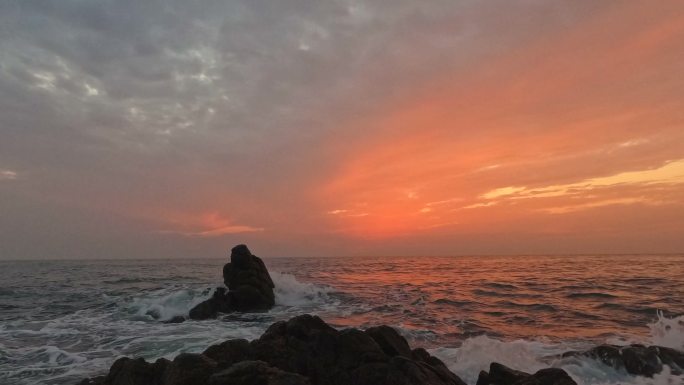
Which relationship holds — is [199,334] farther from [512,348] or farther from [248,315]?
[512,348]

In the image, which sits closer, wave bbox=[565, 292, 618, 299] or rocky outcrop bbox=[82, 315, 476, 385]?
rocky outcrop bbox=[82, 315, 476, 385]

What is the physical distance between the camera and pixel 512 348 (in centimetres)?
1462

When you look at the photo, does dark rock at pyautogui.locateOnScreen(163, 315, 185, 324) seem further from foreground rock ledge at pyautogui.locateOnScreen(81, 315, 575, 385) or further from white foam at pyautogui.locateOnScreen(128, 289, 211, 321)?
foreground rock ledge at pyautogui.locateOnScreen(81, 315, 575, 385)

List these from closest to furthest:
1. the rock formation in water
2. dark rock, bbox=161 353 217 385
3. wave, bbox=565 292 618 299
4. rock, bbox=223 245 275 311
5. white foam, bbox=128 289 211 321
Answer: dark rock, bbox=161 353 217 385 < the rock formation in water < white foam, bbox=128 289 211 321 < wave, bbox=565 292 618 299 < rock, bbox=223 245 275 311

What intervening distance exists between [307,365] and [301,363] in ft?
0.58

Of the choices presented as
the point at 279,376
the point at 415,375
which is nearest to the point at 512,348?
the point at 415,375

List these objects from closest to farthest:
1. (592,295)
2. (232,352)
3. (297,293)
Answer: (232,352)
(592,295)
(297,293)

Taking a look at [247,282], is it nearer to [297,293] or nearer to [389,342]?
[297,293]

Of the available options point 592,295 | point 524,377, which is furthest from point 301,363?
point 592,295

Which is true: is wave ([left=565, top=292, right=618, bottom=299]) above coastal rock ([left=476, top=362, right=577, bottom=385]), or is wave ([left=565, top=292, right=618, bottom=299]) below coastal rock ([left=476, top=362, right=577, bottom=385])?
below

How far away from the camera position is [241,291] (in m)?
28.4

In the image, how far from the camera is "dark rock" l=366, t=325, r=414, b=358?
10296 mm

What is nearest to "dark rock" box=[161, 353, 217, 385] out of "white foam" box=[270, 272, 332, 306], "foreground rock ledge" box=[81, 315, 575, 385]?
"foreground rock ledge" box=[81, 315, 575, 385]

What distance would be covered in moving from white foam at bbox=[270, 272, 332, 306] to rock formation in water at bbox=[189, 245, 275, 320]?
1.63 m
